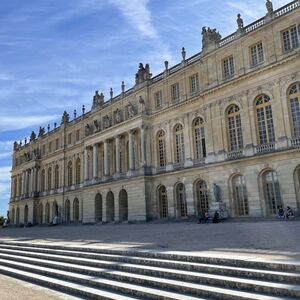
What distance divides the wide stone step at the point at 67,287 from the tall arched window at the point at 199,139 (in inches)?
943

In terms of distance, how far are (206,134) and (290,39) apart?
10882 millimetres

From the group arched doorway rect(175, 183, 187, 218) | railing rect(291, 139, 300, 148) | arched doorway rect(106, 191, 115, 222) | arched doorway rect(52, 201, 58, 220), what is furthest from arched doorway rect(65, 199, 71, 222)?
railing rect(291, 139, 300, 148)

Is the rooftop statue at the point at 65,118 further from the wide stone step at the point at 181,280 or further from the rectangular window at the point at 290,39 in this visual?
the wide stone step at the point at 181,280

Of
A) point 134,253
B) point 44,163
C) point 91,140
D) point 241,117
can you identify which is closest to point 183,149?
point 241,117

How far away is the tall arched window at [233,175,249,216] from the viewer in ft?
93.0

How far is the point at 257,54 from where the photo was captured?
2892 centimetres

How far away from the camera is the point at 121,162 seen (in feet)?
139

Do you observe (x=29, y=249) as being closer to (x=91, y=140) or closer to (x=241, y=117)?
(x=241, y=117)

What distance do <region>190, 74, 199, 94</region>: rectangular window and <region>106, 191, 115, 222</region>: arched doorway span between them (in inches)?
671

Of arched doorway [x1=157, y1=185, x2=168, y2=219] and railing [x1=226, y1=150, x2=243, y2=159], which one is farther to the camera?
arched doorway [x1=157, y1=185, x2=168, y2=219]

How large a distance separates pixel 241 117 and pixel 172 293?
2421 cm

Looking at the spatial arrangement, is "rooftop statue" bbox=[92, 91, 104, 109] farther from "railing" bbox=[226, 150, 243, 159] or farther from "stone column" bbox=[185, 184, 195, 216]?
"railing" bbox=[226, 150, 243, 159]

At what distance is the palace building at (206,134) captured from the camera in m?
26.4

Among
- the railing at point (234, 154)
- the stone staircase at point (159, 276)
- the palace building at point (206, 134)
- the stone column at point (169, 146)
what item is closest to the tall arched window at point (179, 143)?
the palace building at point (206, 134)
